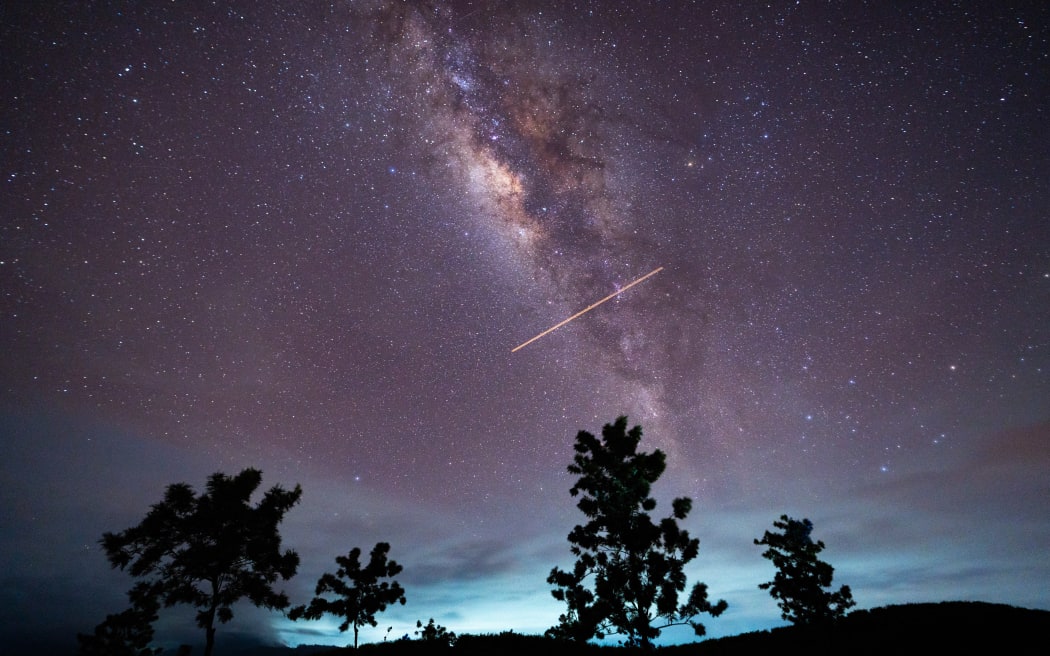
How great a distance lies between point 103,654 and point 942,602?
6117 centimetres

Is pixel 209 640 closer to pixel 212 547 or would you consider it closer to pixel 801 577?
pixel 212 547

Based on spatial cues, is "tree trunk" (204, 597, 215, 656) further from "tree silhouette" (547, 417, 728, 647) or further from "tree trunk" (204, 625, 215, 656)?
"tree silhouette" (547, 417, 728, 647)

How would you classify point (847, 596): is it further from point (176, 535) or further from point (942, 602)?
point (176, 535)

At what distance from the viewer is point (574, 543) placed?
74.3 ft

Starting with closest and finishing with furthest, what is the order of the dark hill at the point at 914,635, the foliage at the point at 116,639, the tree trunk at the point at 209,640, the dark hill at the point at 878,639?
the dark hill at the point at 914,635, the dark hill at the point at 878,639, the tree trunk at the point at 209,640, the foliage at the point at 116,639

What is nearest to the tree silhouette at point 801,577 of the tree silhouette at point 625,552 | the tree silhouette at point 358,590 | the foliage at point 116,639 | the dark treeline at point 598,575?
the dark treeline at point 598,575

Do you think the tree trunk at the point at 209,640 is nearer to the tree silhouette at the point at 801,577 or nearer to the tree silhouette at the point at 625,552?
the tree silhouette at the point at 625,552

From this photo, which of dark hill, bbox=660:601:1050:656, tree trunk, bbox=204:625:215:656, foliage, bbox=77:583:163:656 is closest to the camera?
dark hill, bbox=660:601:1050:656

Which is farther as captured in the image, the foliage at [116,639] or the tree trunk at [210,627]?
the foliage at [116,639]

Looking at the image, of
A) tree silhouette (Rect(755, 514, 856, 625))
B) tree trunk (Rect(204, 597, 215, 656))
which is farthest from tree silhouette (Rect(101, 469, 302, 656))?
tree silhouette (Rect(755, 514, 856, 625))

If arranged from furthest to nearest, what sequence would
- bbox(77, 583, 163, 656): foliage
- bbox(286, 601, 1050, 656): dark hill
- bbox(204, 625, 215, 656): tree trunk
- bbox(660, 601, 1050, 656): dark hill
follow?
bbox(77, 583, 163, 656): foliage → bbox(204, 625, 215, 656): tree trunk → bbox(286, 601, 1050, 656): dark hill → bbox(660, 601, 1050, 656): dark hill

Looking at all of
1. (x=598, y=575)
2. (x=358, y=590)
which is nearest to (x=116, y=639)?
(x=358, y=590)

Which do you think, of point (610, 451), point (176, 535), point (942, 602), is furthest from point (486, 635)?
point (942, 602)

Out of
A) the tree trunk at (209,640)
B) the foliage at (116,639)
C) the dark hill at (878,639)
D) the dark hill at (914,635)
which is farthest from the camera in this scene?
the foliage at (116,639)
